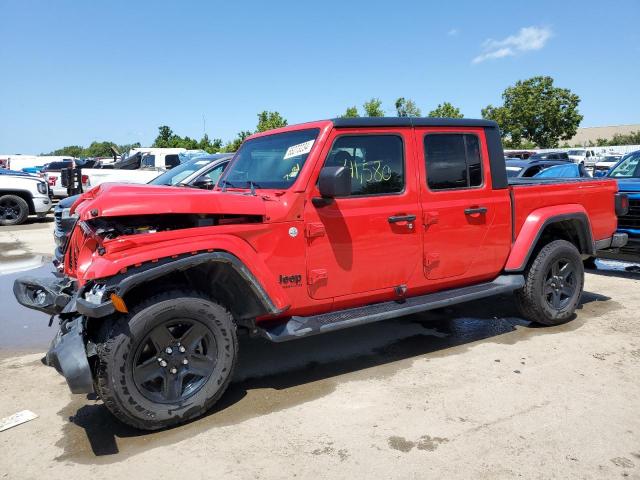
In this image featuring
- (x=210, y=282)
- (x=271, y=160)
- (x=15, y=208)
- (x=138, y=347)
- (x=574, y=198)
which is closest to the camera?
(x=138, y=347)

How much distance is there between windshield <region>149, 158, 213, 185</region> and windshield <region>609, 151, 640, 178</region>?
6.65 meters

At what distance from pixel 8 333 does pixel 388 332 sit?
12.8 ft

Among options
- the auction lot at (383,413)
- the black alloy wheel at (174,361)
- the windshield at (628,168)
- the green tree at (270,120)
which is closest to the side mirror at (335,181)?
the black alloy wheel at (174,361)

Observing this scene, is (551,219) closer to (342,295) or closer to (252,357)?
(342,295)

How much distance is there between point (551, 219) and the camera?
4.80 m

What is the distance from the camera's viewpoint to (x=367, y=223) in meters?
3.77

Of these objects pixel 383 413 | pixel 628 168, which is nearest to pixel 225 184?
pixel 383 413

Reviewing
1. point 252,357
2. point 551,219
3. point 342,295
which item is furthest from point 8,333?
point 551,219

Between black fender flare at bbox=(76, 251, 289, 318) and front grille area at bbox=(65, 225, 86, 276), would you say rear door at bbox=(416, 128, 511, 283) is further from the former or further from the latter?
front grille area at bbox=(65, 225, 86, 276)

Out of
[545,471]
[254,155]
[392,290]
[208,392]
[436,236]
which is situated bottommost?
[545,471]

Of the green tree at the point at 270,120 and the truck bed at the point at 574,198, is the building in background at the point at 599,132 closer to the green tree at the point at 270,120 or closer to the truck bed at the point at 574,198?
the green tree at the point at 270,120

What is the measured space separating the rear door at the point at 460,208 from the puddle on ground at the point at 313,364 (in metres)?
0.76

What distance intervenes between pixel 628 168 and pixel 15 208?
14.3 m

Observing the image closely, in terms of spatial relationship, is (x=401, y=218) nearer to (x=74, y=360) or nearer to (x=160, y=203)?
(x=160, y=203)
